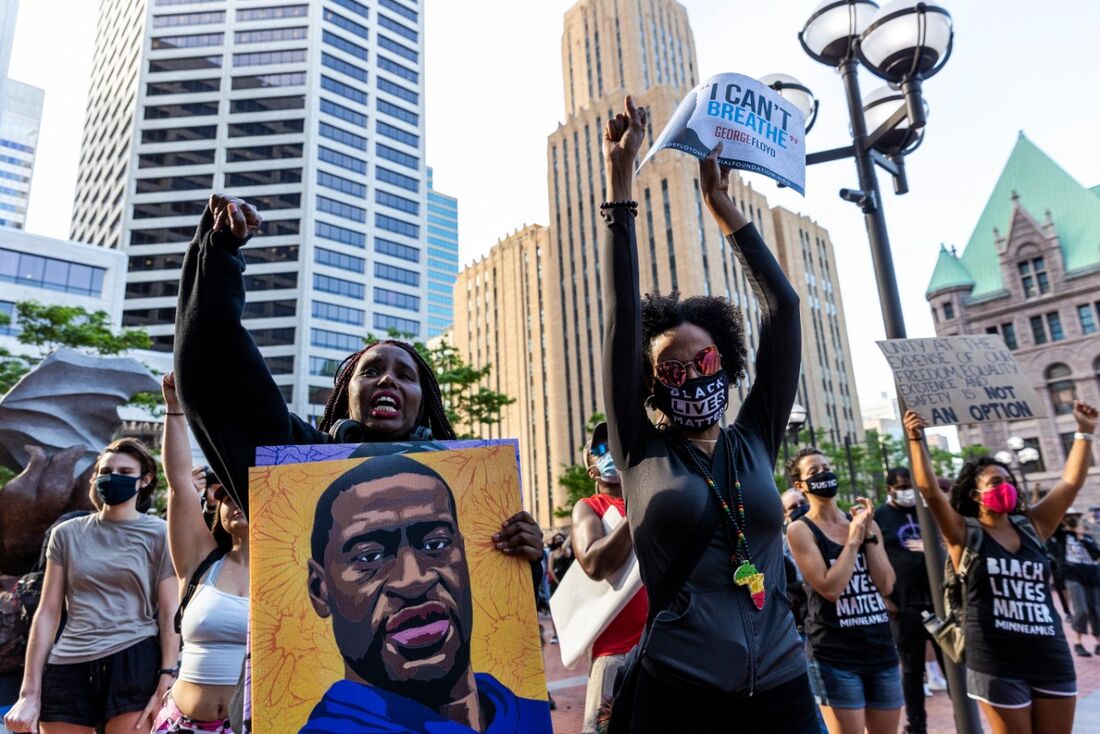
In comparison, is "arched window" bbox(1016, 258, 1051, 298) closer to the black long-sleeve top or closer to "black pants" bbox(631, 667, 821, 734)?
the black long-sleeve top

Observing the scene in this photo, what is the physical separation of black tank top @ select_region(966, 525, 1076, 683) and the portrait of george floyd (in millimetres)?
3110

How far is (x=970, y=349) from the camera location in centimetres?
429

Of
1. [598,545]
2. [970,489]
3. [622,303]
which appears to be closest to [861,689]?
[970,489]

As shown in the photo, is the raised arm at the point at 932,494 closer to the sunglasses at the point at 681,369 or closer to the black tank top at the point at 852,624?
the black tank top at the point at 852,624

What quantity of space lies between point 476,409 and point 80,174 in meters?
70.5

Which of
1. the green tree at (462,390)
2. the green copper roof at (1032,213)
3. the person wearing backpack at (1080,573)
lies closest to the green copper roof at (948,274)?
the green copper roof at (1032,213)

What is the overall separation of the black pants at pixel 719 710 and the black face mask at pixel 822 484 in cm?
260

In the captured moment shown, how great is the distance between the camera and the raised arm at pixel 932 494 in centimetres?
392

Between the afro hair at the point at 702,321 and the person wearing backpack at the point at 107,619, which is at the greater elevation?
the afro hair at the point at 702,321

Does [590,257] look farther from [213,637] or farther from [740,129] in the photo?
[213,637]

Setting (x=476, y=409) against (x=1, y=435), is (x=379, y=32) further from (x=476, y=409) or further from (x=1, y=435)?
(x=1, y=435)

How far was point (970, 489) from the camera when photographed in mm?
4094

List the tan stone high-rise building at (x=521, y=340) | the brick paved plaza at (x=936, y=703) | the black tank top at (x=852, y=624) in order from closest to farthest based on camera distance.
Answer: the black tank top at (x=852, y=624) < the brick paved plaza at (x=936, y=703) < the tan stone high-rise building at (x=521, y=340)

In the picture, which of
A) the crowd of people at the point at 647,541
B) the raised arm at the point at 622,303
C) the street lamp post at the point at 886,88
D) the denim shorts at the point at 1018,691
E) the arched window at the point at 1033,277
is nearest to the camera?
the crowd of people at the point at 647,541
